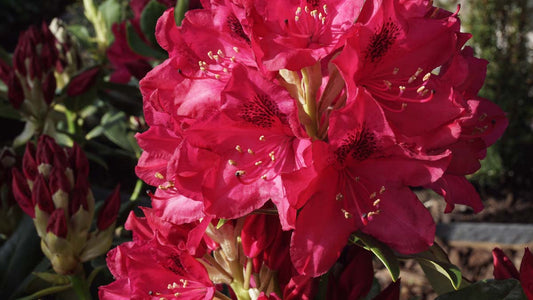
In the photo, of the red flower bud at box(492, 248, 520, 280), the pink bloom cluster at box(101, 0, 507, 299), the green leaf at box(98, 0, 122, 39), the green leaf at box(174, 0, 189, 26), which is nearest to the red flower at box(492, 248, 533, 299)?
the red flower bud at box(492, 248, 520, 280)

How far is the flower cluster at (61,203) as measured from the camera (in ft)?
3.45

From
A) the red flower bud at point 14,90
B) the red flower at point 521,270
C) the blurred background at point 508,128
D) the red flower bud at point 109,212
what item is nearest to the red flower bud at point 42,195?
the red flower bud at point 109,212

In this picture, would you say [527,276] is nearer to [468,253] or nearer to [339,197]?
[339,197]

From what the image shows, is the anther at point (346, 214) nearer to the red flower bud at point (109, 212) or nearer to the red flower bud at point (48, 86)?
the red flower bud at point (109, 212)

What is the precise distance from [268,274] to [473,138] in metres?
0.31

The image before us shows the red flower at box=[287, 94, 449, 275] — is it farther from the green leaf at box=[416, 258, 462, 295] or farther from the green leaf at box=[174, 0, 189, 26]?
the green leaf at box=[174, 0, 189, 26]

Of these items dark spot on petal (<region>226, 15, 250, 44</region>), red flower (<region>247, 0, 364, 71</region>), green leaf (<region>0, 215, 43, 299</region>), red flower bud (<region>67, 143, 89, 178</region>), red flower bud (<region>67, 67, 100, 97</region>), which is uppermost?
red flower (<region>247, 0, 364, 71</region>)

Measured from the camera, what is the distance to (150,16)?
60.3 inches

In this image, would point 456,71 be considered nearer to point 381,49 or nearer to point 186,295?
point 381,49

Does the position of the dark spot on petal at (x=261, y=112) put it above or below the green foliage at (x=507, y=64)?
above

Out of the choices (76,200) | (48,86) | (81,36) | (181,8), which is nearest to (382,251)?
(76,200)

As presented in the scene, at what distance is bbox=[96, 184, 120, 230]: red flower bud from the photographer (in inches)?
44.6

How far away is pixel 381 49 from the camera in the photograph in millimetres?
661

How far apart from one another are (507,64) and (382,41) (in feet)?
8.31
